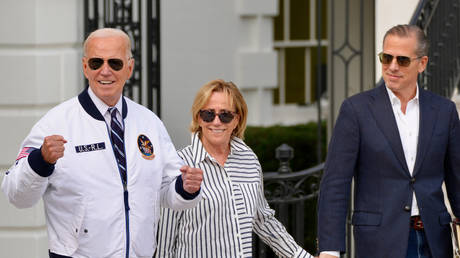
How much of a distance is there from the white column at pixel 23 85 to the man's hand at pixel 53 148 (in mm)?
2714

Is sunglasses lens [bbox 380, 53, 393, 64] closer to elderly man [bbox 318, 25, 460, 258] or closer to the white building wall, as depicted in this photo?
elderly man [bbox 318, 25, 460, 258]

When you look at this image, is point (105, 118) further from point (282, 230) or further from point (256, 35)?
point (256, 35)

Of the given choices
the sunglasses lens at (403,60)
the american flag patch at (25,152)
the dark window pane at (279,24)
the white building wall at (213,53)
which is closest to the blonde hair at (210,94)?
the sunglasses lens at (403,60)

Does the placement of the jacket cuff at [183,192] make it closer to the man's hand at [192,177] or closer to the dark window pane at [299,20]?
the man's hand at [192,177]

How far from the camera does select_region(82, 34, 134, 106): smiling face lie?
436 centimetres

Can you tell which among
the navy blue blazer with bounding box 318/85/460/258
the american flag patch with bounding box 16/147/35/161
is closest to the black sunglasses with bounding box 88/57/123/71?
the american flag patch with bounding box 16/147/35/161

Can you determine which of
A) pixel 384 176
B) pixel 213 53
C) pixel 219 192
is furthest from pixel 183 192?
pixel 213 53

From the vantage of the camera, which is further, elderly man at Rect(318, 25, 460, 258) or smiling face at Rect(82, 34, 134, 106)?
elderly man at Rect(318, 25, 460, 258)

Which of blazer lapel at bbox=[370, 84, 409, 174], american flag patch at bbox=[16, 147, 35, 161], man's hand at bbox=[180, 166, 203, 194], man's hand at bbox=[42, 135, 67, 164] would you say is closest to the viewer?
man's hand at bbox=[42, 135, 67, 164]

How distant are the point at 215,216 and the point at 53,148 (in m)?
0.98

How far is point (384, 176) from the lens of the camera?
16.2 ft

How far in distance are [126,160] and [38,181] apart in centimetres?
40

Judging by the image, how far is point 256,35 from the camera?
42.9 feet

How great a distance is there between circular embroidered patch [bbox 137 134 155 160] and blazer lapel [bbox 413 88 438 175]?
4.11ft
